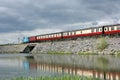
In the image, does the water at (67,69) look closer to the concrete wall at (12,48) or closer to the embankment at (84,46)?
the embankment at (84,46)

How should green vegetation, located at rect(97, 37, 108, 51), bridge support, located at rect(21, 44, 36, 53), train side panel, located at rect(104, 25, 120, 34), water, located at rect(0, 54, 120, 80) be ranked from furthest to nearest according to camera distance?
bridge support, located at rect(21, 44, 36, 53) < green vegetation, located at rect(97, 37, 108, 51) < train side panel, located at rect(104, 25, 120, 34) < water, located at rect(0, 54, 120, 80)

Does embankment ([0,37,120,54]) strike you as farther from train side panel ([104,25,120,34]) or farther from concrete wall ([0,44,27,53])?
concrete wall ([0,44,27,53])

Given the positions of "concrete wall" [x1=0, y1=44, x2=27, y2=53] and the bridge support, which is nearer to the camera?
the bridge support

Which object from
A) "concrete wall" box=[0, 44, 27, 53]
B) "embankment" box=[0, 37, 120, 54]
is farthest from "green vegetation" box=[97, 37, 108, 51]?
"concrete wall" box=[0, 44, 27, 53]

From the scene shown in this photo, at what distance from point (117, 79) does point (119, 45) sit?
185ft

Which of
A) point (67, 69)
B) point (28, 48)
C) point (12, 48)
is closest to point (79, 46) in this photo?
point (28, 48)

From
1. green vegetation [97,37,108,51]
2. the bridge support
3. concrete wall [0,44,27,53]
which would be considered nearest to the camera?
green vegetation [97,37,108,51]

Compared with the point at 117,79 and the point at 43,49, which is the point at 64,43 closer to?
the point at 43,49

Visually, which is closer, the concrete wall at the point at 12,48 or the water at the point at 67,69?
the water at the point at 67,69

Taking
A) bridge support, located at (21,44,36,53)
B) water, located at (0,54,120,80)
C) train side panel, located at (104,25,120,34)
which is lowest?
water, located at (0,54,120,80)

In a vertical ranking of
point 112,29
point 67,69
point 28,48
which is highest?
point 112,29

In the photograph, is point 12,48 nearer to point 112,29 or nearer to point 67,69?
point 112,29

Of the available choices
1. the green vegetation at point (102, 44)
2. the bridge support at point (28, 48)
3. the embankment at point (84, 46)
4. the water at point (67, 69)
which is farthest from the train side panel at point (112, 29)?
the bridge support at point (28, 48)

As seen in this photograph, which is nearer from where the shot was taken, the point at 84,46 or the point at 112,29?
the point at 112,29
